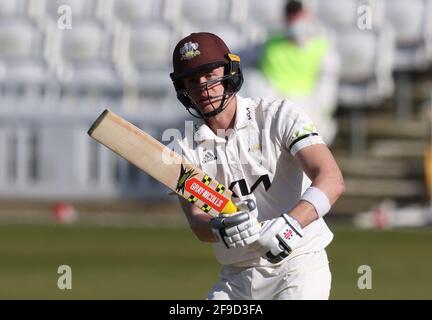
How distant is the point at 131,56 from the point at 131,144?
1100 cm

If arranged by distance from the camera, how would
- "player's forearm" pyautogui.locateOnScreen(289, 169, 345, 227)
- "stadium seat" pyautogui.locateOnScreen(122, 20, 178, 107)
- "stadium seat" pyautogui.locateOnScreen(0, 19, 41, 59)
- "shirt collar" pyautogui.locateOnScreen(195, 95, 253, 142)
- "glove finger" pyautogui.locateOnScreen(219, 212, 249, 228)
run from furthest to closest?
"stadium seat" pyautogui.locateOnScreen(0, 19, 41, 59)
"stadium seat" pyautogui.locateOnScreen(122, 20, 178, 107)
"shirt collar" pyautogui.locateOnScreen(195, 95, 253, 142)
"player's forearm" pyautogui.locateOnScreen(289, 169, 345, 227)
"glove finger" pyautogui.locateOnScreen(219, 212, 249, 228)

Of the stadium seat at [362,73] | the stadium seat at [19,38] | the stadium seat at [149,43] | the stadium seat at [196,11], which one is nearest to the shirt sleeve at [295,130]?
the stadium seat at [362,73]

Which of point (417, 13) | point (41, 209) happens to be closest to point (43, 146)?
point (41, 209)

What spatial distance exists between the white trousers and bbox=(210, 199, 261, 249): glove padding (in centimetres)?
44

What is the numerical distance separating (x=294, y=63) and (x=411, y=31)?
2325mm

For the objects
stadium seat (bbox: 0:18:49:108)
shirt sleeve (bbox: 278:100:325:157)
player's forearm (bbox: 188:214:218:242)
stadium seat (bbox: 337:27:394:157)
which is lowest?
player's forearm (bbox: 188:214:218:242)

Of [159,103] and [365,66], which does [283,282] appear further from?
[365,66]

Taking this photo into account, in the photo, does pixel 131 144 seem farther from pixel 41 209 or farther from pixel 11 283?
pixel 41 209

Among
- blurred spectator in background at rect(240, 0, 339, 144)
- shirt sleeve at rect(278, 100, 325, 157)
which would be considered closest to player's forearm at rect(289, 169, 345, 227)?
shirt sleeve at rect(278, 100, 325, 157)

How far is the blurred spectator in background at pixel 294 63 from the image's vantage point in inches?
494

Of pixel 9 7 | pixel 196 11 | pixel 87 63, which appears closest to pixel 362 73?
pixel 196 11

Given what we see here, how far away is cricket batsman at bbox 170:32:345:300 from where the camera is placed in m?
4.84

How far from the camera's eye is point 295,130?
15.9ft

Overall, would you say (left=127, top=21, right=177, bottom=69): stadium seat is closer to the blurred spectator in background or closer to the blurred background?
the blurred background
